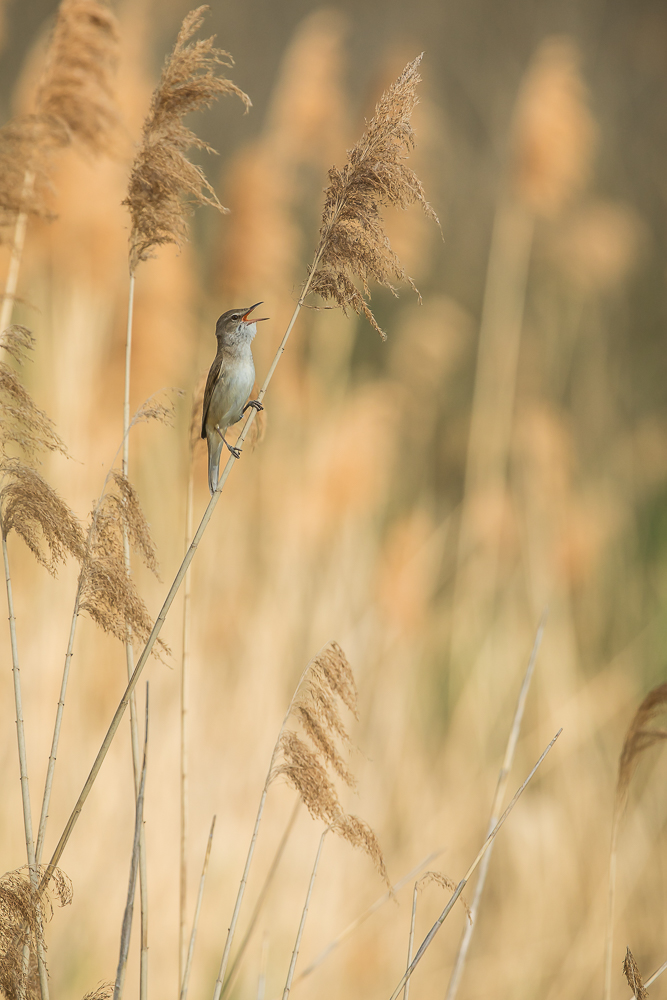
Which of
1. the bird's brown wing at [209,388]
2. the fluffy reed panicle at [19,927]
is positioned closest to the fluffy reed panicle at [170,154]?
the bird's brown wing at [209,388]

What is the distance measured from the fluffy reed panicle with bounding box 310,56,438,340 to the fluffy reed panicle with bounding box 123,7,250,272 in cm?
22

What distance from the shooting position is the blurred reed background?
2.82m

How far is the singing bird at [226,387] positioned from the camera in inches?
66.8

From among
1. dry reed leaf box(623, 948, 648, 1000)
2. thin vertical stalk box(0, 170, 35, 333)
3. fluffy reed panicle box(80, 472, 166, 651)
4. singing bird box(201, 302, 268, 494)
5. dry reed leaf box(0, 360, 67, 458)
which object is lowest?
dry reed leaf box(623, 948, 648, 1000)

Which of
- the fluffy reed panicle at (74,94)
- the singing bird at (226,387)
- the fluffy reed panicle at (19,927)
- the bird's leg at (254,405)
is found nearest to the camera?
the fluffy reed panicle at (19,927)

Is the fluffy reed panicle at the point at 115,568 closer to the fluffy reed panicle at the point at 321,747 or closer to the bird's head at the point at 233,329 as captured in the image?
the fluffy reed panicle at the point at 321,747

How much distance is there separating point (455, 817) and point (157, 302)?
8.13 feet

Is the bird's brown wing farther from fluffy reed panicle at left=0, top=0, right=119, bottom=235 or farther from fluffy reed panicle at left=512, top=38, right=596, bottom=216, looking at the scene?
fluffy reed panicle at left=512, top=38, right=596, bottom=216

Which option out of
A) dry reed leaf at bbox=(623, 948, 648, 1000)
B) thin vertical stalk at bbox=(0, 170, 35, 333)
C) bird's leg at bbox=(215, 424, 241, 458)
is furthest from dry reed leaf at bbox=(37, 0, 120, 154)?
dry reed leaf at bbox=(623, 948, 648, 1000)

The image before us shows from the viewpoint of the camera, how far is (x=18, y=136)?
Answer: 1.53 m

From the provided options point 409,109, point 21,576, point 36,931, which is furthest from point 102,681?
point 409,109

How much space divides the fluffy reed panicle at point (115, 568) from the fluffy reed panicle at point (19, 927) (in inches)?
13.8

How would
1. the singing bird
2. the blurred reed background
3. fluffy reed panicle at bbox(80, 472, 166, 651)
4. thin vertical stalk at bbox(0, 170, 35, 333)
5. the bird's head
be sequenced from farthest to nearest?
the blurred reed background → the bird's head → the singing bird → thin vertical stalk at bbox(0, 170, 35, 333) → fluffy reed panicle at bbox(80, 472, 166, 651)

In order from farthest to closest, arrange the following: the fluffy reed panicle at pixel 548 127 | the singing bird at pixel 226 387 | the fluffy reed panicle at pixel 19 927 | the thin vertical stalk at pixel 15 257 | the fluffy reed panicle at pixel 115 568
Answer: the fluffy reed panicle at pixel 548 127 → the singing bird at pixel 226 387 → the thin vertical stalk at pixel 15 257 → the fluffy reed panicle at pixel 115 568 → the fluffy reed panicle at pixel 19 927
